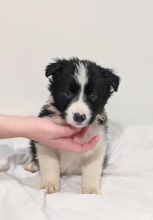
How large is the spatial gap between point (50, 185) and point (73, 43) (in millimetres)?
1323

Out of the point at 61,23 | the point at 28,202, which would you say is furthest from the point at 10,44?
the point at 28,202

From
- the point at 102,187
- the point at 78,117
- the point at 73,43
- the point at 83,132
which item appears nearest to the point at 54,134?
the point at 78,117

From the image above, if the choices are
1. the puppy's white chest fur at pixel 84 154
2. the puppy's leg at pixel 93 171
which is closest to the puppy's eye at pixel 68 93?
the puppy's white chest fur at pixel 84 154

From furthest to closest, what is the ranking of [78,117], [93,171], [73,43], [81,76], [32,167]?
1. [73,43]
2. [32,167]
3. [93,171]
4. [81,76]
5. [78,117]

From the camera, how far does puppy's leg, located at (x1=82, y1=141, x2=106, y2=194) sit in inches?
101

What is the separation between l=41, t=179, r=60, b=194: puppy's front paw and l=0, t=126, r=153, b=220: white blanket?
0.16 feet

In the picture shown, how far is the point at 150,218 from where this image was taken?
2.20 metres

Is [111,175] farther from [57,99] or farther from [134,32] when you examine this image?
[134,32]

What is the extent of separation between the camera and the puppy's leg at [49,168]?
102 inches

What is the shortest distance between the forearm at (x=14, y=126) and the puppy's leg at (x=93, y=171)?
50 cm

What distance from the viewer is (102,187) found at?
103 inches

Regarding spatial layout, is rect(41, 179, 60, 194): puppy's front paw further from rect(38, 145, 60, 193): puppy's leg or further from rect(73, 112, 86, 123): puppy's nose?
rect(73, 112, 86, 123): puppy's nose

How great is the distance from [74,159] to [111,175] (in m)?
0.27

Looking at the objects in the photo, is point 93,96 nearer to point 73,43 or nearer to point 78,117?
point 78,117
